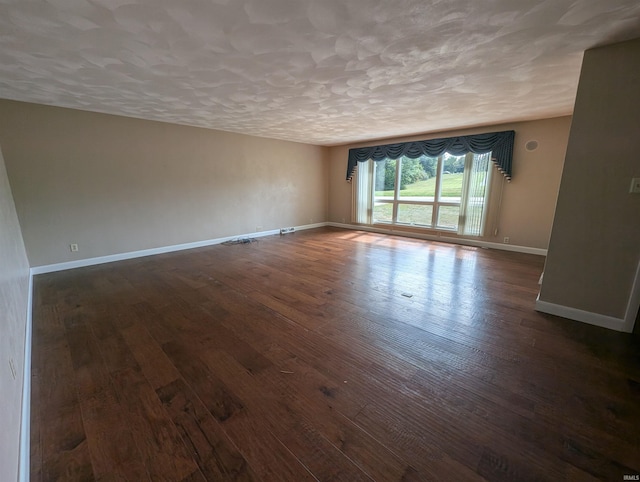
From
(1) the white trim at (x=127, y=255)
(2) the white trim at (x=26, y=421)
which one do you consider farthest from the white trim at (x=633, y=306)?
(1) the white trim at (x=127, y=255)

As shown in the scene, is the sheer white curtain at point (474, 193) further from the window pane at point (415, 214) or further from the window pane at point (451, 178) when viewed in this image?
the window pane at point (415, 214)

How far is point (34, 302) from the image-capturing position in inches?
112

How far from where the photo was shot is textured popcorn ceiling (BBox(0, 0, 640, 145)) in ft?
5.38

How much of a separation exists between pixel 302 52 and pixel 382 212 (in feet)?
16.7

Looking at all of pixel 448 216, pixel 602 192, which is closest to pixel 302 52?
pixel 602 192

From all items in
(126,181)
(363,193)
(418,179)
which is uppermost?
(418,179)

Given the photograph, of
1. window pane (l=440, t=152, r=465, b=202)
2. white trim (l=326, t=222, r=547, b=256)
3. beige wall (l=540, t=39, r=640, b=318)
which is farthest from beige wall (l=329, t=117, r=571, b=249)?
beige wall (l=540, t=39, r=640, b=318)

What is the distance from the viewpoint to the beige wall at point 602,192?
205 centimetres

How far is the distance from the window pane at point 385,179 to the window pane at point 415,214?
51 centimetres

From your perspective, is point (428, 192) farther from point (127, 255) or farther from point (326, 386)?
point (127, 255)

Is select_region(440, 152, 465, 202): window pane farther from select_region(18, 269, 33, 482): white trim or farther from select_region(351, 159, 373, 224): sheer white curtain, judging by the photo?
select_region(18, 269, 33, 482): white trim

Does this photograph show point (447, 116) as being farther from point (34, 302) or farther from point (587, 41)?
point (34, 302)

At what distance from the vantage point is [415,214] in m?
6.20

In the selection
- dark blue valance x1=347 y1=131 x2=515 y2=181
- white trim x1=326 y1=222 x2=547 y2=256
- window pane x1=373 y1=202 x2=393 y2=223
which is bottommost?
white trim x1=326 y1=222 x2=547 y2=256
